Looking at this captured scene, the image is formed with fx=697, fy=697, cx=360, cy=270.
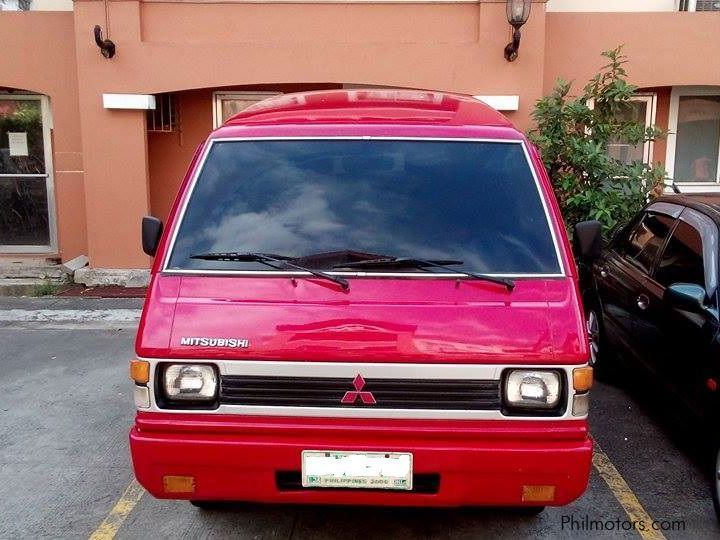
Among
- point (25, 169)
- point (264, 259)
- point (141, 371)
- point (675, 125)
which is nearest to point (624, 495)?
point (264, 259)

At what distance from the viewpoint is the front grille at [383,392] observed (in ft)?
9.37

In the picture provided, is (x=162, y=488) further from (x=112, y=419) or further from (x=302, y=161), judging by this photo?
(x=112, y=419)

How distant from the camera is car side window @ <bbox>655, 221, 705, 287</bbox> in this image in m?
4.39

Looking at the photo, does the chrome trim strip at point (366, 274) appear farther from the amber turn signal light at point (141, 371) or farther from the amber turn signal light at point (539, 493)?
the amber turn signal light at point (539, 493)

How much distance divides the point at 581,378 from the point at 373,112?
177 centimetres

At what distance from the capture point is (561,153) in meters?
7.64

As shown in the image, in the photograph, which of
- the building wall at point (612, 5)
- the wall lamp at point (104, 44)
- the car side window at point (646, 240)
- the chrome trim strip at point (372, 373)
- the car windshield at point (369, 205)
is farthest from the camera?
the building wall at point (612, 5)

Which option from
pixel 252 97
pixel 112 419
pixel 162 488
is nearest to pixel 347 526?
pixel 162 488

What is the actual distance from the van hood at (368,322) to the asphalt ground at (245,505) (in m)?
1.21

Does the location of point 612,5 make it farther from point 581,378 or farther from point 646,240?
point 581,378

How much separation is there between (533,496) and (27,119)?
31.4 feet

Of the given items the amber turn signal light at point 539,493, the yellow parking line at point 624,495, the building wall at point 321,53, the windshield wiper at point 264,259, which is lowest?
the yellow parking line at point 624,495

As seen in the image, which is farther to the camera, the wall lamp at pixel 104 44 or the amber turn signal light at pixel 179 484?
the wall lamp at pixel 104 44

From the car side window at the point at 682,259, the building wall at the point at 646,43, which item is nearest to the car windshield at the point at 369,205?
the car side window at the point at 682,259
